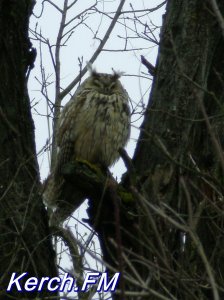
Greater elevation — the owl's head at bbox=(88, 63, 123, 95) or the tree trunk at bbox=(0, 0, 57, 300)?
the owl's head at bbox=(88, 63, 123, 95)

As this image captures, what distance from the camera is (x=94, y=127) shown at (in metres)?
6.89

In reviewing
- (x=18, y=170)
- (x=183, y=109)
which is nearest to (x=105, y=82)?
(x=183, y=109)

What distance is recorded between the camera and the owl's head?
715cm

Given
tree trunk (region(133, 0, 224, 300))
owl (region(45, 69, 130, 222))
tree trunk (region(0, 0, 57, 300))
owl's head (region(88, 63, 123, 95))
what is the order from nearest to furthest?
tree trunk (region(0, 0, 57, 300)), tree trunk (region(133, 0, 224, 300)), owl (region(45, 69, 130, 222)), owl's head (region(88, 63, 123, 95))

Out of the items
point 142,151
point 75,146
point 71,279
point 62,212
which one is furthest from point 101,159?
point 71,279

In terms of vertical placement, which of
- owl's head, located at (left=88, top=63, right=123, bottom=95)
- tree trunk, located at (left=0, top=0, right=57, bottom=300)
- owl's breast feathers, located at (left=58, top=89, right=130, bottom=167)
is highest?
owl's head, located at (left=88, top=63, right=123, bottom=95)

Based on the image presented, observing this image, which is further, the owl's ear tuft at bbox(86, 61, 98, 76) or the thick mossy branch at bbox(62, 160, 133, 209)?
the owl's ear tuft at bbox(86, 61, 98, 76)

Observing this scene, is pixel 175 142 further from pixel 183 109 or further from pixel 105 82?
pixel 105 82

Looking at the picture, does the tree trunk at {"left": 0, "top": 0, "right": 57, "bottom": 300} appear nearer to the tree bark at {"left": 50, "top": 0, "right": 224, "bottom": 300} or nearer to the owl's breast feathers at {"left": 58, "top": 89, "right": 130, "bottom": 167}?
the tree bark at {"left": 50, "top": 0, "right": 224, "bottom": 300}

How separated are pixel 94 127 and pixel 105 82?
20.9 inches

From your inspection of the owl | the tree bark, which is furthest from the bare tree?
the owl

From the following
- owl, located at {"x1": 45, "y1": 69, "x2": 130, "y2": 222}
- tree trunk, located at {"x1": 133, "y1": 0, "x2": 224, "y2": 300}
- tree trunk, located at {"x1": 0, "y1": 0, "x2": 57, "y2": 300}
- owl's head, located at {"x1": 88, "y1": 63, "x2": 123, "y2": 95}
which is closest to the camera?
tree trunk, located at {"x1": 0, "y1": 0, "x2": 57, "y2": 300}

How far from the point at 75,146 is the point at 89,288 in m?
2.40

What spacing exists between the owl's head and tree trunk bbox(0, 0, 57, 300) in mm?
1572
